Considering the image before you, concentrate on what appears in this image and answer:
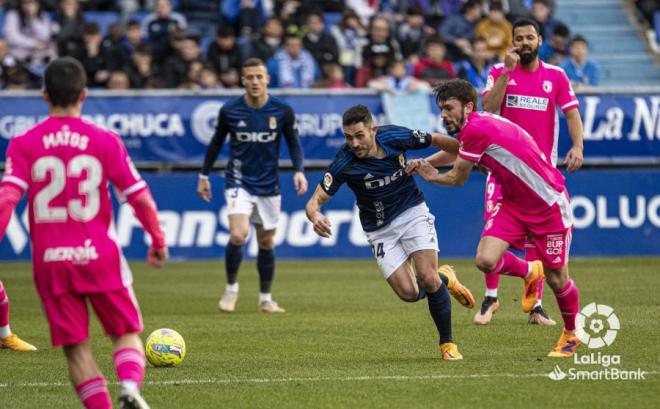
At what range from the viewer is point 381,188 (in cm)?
984

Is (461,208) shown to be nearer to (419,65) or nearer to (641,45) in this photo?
(419,65)

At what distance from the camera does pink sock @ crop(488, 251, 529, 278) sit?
10.7 m

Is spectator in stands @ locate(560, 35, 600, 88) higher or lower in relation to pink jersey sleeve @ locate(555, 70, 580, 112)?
lower

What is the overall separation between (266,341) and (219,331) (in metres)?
0.95

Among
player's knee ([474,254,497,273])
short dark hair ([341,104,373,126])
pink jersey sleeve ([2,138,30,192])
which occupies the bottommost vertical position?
player's knee ([474,254,497,273])

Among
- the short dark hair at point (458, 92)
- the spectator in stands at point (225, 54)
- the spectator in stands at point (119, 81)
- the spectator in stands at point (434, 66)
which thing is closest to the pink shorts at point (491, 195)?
the short dark hair at point (458, 92)

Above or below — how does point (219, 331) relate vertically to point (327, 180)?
below

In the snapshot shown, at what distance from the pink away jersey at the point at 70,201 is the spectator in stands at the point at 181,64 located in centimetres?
1457

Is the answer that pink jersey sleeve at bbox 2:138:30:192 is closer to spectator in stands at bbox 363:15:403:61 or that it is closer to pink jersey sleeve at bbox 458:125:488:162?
pink jersey sleeve at bbox 458:125:488:162

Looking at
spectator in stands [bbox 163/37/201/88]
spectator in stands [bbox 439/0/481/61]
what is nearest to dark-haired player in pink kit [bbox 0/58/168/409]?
spectator in stands [bbox 163/37/201/88]

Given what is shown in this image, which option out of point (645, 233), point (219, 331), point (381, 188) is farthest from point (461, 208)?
point (381, 188)

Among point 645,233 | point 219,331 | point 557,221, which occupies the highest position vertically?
point 557,221

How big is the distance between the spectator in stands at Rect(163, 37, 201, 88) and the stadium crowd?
17 millimetres

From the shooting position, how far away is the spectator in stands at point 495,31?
22406mm
